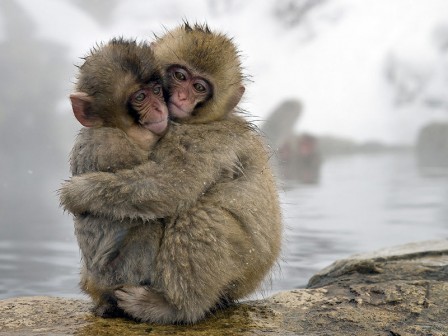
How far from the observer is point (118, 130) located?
138 inches

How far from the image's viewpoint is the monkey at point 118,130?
3.49 m

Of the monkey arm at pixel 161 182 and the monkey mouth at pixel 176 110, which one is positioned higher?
the monkey mouth at pixel 176 110

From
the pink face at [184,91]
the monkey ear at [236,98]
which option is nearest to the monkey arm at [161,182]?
the pink face at [184,91]

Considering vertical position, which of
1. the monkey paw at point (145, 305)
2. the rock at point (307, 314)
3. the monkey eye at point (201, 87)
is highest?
the monkey eye at point (201, 87)

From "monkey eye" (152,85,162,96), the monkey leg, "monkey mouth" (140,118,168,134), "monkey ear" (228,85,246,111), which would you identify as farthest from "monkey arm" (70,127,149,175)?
"monkey ear" (228,85,246,111)

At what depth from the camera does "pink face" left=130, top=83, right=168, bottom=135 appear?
3.48 m

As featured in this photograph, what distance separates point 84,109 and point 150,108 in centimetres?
33

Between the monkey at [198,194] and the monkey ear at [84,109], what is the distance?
0.27 metres

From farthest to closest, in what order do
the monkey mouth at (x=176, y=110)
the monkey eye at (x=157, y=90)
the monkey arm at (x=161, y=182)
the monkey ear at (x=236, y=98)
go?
1. the monkey ear at (x=236, y=98)
2. the monkey mouth at (x=176, y=110)
3. the monkey eye at (x=157, y=90)
4. the monkey arm at (x=161, y=182)

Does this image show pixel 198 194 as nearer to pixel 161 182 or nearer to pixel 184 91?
pixel 161 182

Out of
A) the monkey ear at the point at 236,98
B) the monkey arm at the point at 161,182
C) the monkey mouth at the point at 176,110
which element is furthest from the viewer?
the monkey ear at the point at 236,98

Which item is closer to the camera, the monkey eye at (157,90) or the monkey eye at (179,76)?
the monkey eye at (157,90)

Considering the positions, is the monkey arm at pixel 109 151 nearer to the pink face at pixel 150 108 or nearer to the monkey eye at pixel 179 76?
the pink face at pixel 150 108

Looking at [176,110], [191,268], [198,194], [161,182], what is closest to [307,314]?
[191,268]
